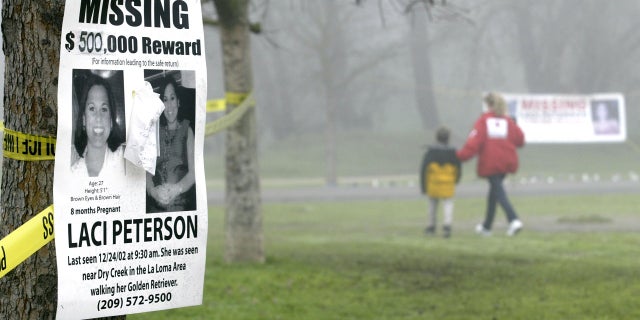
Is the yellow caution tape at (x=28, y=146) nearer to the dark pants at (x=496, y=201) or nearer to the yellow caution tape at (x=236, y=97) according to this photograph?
the yellow caution tape at (x=236, y=97)

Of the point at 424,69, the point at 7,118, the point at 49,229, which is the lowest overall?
the point at 49,229

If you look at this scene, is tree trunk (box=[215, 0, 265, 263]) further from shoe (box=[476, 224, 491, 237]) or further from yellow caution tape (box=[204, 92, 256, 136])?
shoe (box=[476, 224, 491, 237])

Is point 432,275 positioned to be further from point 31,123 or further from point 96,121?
point 96,121

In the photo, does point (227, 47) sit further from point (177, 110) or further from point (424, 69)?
point (424, 69)

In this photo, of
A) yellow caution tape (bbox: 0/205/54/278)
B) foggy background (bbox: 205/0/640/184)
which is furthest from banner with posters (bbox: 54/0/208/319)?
foggy background (bbox: 205/0/640/184)

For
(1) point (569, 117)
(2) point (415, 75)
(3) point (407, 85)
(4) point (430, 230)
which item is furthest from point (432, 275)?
(3) point (407, 85)

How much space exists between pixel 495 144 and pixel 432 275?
15.6 ft

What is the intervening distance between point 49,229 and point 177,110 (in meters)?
0.62

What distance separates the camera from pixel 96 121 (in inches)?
151

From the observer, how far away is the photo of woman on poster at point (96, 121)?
383cm

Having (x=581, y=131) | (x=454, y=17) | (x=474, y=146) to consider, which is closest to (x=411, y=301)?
(x=454, y=17)

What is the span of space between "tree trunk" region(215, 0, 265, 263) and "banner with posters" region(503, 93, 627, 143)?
11.9 meters

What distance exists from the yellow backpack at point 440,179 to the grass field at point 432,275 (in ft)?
2.01

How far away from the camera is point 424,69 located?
5203 cm
